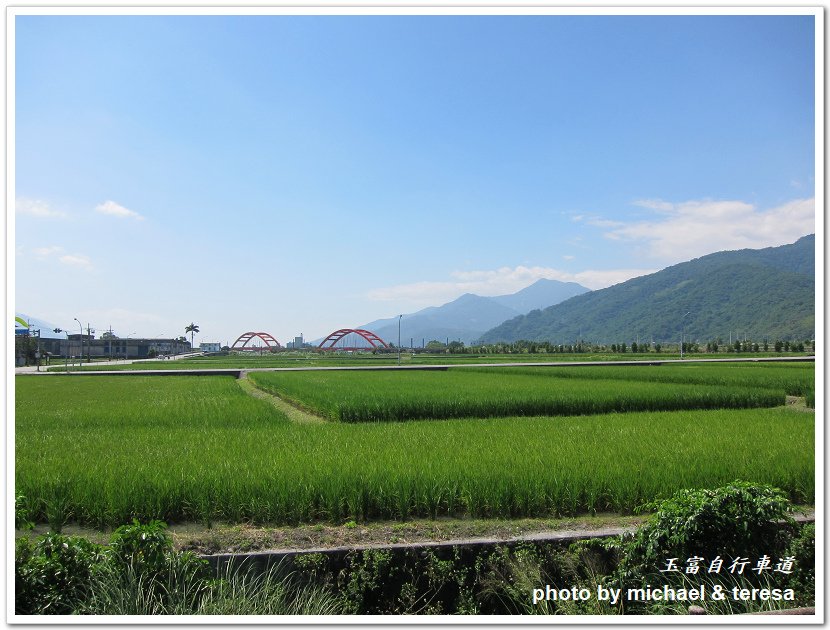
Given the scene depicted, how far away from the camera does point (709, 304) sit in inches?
2923

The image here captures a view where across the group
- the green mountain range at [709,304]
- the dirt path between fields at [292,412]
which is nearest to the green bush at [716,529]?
the green mountain range at [709,304]

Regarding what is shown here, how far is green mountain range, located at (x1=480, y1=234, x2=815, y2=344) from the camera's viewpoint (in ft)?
149

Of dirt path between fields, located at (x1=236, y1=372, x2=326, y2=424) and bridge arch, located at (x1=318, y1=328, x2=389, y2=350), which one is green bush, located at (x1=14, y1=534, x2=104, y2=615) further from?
bridge arch, located at (x1=318, y1=328, x2=389, y2=350)

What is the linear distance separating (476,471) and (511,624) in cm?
367

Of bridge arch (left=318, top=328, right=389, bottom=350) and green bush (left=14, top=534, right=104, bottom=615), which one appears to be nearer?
green bush (left=14, top=534, right=104, bottom=615)

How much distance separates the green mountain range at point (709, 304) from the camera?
149 ft

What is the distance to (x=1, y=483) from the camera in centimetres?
445

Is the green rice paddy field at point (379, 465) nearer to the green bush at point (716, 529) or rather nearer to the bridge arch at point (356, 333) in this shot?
the green bush at point (716, 529)

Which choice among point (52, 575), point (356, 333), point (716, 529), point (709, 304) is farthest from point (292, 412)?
point (356, 333)

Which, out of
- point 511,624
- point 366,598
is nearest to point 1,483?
point 366,598

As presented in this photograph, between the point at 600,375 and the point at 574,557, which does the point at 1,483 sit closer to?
the point at 574,557

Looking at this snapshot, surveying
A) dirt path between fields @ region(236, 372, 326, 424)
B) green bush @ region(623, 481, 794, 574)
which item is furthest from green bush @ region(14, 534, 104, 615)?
dirt path between fields @ region(236, 372, 326, 424)

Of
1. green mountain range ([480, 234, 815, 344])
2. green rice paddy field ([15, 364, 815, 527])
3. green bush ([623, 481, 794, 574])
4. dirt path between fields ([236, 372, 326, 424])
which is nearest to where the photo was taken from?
green bush ([623, 481, 794, 574])

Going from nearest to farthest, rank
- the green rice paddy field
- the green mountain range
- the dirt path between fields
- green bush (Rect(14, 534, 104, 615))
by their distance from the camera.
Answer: green bush (Rect(14, 534, 104, 615))
the green rice paddy field
the dirt path between fields
the green mountain range
